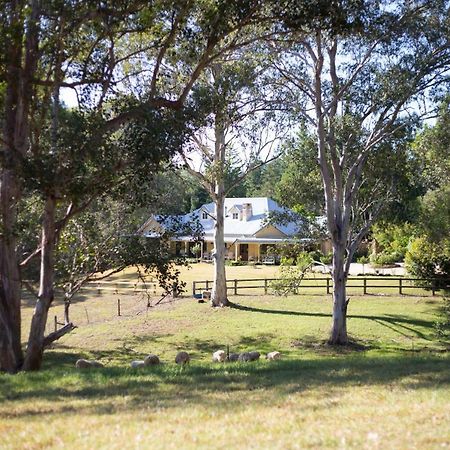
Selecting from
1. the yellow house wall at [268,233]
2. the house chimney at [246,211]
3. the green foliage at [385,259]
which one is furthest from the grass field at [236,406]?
the house chimney at [246,211]

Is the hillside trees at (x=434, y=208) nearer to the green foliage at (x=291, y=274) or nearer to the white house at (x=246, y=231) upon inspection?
the green foliage at (x=291, y=274)

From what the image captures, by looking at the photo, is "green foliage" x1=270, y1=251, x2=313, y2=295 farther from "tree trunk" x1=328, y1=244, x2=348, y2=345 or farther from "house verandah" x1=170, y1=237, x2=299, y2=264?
"house verandah" x1=170, y1=237, x2=299, y2=264

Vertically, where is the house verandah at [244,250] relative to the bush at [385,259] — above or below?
above

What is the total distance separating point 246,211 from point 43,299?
156 feet

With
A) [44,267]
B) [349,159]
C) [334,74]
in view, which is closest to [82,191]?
[44,267]

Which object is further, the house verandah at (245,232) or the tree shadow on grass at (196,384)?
the house verandah at (245,232)

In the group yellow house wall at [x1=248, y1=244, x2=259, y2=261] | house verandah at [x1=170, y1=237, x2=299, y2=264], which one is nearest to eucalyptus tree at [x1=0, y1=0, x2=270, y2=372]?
house verandah at [x1=170, y1=237, x2=299, y2=264]

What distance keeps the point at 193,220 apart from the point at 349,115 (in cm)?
859

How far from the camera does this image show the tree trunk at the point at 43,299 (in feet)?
36.6

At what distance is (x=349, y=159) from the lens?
20.7 meters

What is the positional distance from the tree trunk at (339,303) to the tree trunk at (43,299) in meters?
11.1

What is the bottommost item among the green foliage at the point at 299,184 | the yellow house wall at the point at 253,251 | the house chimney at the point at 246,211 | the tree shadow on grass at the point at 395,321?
the tree shadow on grass at the point at 395,321

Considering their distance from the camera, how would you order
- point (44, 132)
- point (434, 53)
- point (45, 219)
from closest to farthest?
point (45, 219)
point (44, 132)
point (434, 53)

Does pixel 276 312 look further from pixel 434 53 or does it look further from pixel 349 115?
pixel 434 53
